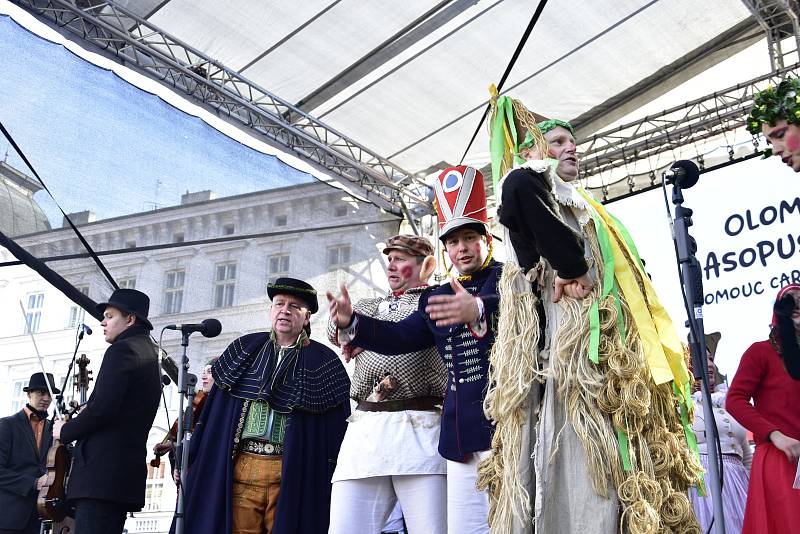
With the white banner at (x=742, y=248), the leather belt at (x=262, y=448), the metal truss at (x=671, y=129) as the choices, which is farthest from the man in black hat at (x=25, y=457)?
the metal truss at (x=671, y=129)

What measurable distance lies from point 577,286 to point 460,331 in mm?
746

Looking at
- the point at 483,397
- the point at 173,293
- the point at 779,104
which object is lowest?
the point at 483,397

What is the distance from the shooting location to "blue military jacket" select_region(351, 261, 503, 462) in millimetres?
2730

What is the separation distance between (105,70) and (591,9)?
4.49 meters

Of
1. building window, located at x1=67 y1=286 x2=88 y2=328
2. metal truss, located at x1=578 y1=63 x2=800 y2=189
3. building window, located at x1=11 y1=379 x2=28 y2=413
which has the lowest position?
building window, located at x1=11 y1=379 x2=28 y2=413

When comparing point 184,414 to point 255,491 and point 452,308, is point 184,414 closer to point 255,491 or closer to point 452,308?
point 255,491

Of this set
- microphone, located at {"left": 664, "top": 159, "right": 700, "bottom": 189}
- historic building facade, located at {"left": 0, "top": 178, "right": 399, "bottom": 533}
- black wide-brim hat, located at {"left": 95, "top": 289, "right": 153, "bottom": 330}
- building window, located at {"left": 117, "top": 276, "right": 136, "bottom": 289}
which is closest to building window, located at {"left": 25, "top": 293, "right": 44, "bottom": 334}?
historic building facade, located at {"left": 0, "top": 178, "right": 399, "bottom": 533}

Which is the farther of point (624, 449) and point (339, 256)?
point (339, 256)

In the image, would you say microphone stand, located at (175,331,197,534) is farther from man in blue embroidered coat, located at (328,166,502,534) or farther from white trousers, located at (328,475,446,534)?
man in blue embroidered coat, located at (328,166,502,534)

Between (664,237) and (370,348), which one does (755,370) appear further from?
(664,237)

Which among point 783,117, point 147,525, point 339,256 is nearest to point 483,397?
point 783,117

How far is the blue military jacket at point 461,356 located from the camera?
273 cm

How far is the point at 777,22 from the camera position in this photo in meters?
7.59

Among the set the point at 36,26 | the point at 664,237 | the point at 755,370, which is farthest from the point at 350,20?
the point at 755,370
